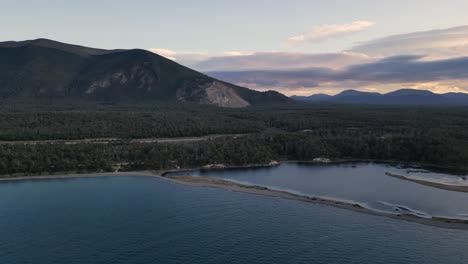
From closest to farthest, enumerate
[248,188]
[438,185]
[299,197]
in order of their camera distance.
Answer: [299,197], [248,188], [438,185]

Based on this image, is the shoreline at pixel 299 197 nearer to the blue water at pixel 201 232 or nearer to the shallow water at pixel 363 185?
the blue water at pixel 201 232

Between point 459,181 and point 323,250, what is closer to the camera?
point 323,250

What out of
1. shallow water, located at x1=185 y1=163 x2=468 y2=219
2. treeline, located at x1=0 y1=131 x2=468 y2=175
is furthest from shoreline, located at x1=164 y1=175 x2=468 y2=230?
treeline, located at x1=0 y1=131 x2=468 y2=175

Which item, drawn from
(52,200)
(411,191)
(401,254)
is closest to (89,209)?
(52,200)

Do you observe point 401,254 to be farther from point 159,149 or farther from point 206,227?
point 159,149

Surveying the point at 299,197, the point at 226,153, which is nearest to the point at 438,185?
the point at 299,197

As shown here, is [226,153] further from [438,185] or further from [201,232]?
[201,232]

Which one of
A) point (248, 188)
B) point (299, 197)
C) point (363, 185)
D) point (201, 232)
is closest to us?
point (201, 232)
